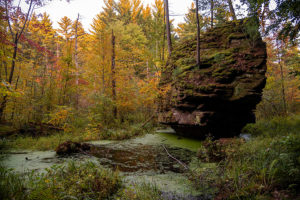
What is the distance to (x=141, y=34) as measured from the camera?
14102mm

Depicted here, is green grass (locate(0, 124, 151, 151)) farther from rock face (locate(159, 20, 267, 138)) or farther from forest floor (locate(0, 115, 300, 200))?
forest floor (locate(0, 115, 300, 200))

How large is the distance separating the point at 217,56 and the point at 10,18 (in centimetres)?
796

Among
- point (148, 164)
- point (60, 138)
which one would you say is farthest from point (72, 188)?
point (60, 138)

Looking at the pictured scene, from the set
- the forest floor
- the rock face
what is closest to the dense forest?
the forest floor

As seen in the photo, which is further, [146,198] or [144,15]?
[144,15]

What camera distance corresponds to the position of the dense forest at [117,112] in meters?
2.08

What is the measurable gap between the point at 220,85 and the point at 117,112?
607 cm

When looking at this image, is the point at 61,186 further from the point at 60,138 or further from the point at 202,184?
the point at 60,138

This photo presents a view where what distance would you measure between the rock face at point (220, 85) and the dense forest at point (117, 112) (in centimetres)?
44

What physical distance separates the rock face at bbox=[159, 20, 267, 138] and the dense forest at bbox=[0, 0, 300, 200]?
440 millimetres

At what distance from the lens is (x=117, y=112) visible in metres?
8.95

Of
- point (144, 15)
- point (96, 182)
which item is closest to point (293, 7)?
point (96, 182)

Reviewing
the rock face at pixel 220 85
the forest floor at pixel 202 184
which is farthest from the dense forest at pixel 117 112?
the rock face at pixel 220 85

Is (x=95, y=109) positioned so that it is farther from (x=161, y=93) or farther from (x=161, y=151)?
(x=161, y=151)
